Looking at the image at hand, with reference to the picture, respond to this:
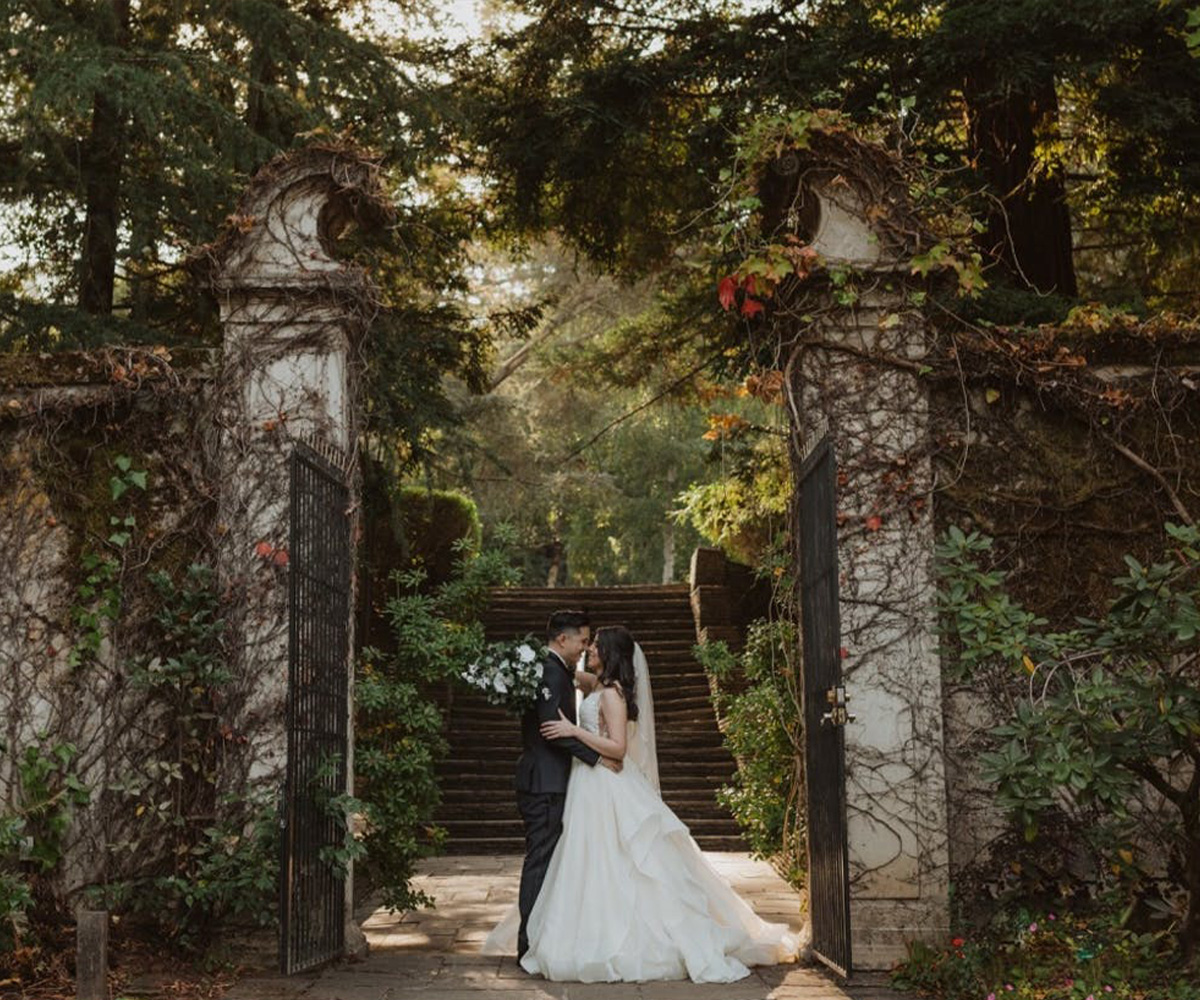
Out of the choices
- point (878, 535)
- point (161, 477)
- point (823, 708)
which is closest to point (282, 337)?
point (161, 477)

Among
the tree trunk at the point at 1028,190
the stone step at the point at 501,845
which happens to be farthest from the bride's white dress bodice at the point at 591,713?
the stone step at the point at 501,845

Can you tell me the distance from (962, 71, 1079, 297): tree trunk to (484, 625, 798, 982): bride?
507 cm

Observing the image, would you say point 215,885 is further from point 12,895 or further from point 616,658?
point 616,658

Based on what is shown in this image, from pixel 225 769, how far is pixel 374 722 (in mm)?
2997

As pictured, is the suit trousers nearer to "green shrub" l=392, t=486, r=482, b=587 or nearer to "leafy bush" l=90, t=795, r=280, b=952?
"leafy bush" l=90, t=795, r=280, b=952

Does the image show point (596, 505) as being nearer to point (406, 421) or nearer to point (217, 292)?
point (406, 421)

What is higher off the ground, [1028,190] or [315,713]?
[1028,190]

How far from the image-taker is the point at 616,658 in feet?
23.2

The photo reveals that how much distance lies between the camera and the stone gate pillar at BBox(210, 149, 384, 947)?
6.61 metres

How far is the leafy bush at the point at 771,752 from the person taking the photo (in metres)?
8.62

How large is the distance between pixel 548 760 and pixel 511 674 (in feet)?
1.78

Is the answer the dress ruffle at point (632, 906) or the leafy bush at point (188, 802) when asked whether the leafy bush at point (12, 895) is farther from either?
the dress ruffle at point (632, 906)

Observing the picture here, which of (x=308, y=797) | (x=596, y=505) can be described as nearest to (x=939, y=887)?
(x=308, y=797)

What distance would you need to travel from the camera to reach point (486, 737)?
1401 cm
